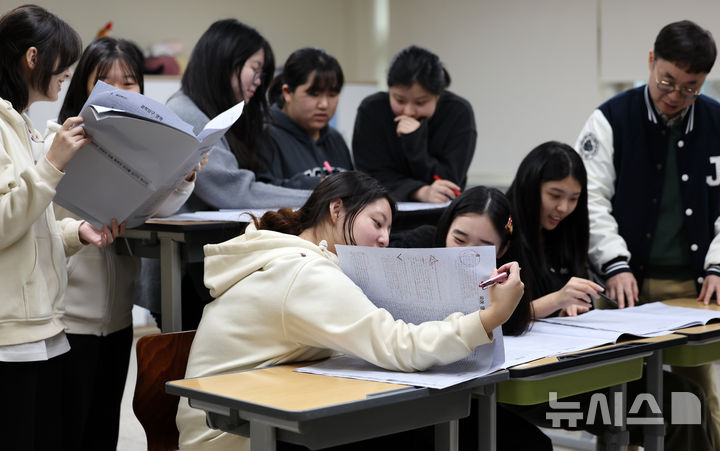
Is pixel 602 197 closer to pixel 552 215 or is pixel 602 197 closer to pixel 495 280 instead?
pixel 552 215

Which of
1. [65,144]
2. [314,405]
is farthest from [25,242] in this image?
[314,405]

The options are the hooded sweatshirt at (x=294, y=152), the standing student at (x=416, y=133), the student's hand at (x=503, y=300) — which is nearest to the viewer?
the student's hand at (x=503, y=300)

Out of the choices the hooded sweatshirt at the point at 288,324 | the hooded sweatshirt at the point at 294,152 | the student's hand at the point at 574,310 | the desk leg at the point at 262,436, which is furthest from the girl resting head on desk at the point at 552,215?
the desk leg at the point at 262,436

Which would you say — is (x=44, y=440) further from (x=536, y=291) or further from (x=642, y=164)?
(x=642, y=164)

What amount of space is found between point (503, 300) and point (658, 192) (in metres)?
1.36

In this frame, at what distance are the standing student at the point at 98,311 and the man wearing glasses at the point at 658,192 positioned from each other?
1275 mm

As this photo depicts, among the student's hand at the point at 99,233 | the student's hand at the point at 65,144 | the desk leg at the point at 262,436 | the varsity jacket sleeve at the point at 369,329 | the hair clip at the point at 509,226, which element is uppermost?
the student's hand at the point at 65,144

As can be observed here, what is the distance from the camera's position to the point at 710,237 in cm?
253

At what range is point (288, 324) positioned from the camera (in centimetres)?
152

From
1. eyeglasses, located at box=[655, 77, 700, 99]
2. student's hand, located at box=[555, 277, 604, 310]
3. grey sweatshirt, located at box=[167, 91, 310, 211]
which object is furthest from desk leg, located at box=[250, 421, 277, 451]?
eyeglasses, located at box=[655, 77, 700, 99]

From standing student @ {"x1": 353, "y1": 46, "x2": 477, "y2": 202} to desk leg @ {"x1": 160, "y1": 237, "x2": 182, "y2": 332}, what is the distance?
96 cm

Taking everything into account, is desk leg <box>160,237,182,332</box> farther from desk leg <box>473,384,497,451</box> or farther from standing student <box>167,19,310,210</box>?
desk leg <box>473,384,497,451</box>

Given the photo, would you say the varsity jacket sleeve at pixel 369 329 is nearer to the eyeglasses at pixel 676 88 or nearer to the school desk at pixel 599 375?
the school desk at pixel 599 375

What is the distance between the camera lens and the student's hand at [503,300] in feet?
4.59
